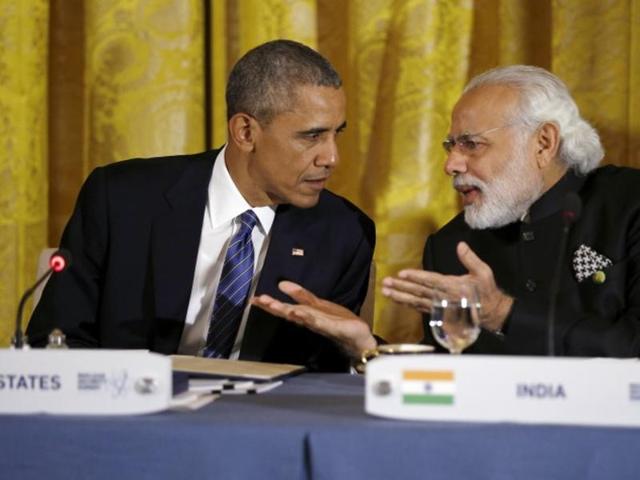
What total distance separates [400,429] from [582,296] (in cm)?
136

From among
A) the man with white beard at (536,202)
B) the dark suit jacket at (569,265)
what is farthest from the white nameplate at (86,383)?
the dark suit jacket at (569,265)

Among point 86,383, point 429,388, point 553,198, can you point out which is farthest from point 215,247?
point 429,388

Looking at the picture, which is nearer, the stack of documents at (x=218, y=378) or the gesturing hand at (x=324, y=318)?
the stack of documents at (x=218, y=378)

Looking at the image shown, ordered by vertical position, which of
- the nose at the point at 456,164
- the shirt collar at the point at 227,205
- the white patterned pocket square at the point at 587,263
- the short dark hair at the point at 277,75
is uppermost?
the short dark hair at the point at 277,75

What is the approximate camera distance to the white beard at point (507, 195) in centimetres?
300

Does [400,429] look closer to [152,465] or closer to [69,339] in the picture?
[152,465]

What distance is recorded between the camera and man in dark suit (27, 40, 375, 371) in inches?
113

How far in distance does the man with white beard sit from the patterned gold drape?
1.63 feet

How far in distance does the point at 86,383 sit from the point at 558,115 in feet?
5.80

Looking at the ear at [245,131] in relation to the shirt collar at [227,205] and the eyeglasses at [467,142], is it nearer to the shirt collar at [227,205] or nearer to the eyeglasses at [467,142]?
the shirt collar at [227,205]

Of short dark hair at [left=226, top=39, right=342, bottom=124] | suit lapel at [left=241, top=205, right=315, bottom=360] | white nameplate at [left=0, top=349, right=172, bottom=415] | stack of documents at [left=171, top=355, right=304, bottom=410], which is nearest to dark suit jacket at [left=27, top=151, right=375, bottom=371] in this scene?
suit lapel at [left=241, top=205, right=315, bottom=360]

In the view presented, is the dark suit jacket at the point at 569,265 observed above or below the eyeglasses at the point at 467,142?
below

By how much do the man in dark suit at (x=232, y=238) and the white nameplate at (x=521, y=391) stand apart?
1.14 metres

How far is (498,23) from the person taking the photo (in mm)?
3727
